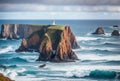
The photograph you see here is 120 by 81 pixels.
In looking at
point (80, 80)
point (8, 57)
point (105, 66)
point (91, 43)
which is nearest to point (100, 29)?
point (91, 43)

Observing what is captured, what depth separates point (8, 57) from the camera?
2574mm

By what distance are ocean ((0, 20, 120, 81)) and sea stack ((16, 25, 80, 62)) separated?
5cm

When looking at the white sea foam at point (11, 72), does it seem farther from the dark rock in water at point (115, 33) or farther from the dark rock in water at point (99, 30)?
the dark rock in water at point (115, 33)

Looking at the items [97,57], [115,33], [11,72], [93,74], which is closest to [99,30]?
[115,33]

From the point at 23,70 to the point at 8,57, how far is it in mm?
217

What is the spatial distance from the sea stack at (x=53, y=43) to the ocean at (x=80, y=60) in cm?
5

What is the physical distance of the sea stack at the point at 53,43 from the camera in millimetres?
2504

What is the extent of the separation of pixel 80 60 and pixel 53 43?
1.12ft

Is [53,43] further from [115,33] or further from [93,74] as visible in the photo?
[115,33]

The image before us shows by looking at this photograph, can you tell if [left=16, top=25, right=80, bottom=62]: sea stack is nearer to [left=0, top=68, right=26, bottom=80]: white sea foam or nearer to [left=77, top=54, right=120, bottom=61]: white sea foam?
[left=77, top=54, right=120, bottom=61]: white sea foam

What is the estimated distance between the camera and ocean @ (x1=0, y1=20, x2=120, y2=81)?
2.50 meters

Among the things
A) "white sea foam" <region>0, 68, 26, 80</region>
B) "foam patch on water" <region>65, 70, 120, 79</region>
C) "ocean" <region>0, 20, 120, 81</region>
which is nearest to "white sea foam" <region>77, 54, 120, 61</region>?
"ocean" <region>0, 20, 120, 81</region>

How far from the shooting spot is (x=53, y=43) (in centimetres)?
252

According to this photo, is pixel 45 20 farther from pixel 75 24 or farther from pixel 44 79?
pixel 44 79
